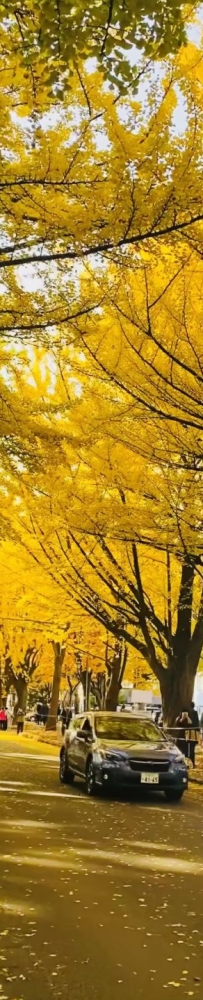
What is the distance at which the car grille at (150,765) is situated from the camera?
1172 centimetres

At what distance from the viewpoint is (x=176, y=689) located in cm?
1827

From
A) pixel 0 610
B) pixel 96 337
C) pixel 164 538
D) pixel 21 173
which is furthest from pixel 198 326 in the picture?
pixel 0 610

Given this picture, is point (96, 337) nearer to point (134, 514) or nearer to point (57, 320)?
point (57, 320)

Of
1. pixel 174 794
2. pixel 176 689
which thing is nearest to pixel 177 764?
pixel 174 794

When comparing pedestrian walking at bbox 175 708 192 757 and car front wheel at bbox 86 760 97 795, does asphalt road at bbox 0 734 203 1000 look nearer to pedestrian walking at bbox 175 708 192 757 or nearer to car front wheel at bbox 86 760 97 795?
car front wheel at bbox 86 760 97 795

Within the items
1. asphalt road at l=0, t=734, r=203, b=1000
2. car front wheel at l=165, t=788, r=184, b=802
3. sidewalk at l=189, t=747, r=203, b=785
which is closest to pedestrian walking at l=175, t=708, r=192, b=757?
sidewalk at l=189, t=747, r=203, b=785

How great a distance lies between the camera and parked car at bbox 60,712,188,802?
38.6 ft

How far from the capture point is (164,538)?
13.8 meters

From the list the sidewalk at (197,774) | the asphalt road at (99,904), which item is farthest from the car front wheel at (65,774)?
the asphalt road at (99,904)

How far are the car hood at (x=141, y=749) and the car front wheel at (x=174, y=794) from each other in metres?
0.42

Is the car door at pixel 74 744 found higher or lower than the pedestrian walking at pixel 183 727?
lower

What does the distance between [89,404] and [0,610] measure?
16.7 metres

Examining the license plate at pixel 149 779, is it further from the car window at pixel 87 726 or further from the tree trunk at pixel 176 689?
the tree trunk at pixel 176 689

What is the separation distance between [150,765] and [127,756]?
30 centimetres
